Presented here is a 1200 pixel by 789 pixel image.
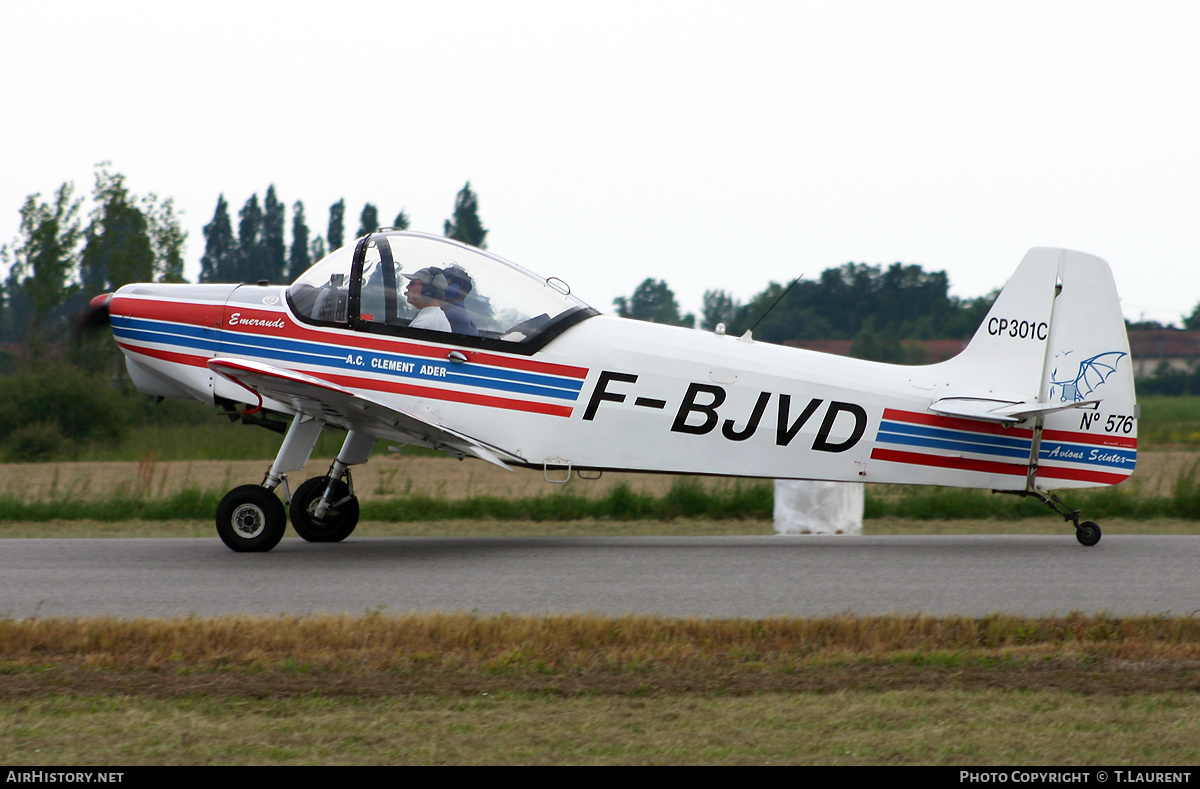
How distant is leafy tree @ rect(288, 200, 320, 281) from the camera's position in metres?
62.6

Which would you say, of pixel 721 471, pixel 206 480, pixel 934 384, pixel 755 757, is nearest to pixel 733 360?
pixel 721 471

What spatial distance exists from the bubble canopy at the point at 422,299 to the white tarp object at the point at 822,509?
3.82 meters

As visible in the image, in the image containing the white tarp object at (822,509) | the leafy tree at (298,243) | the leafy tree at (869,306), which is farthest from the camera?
the leafy tree at (298,243)

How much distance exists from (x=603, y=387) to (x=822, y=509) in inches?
144

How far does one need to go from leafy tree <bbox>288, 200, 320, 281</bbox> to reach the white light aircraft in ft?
179

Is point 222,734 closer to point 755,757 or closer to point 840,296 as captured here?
point 755,757

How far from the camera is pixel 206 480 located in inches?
671

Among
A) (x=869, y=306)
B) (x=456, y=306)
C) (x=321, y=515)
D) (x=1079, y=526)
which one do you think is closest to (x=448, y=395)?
(x=456, y=306)

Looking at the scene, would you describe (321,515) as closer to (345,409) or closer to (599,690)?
(345,409)

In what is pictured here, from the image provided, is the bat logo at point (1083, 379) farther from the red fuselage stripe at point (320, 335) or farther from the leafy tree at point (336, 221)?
the leafy tree at point (336, 221)

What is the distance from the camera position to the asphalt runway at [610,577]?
6.30 metres

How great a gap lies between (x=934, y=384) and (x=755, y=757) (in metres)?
5.90

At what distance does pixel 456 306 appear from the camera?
8.73 metres

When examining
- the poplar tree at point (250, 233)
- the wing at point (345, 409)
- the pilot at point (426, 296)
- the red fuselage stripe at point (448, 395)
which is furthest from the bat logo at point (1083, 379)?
the poplar tree at point (250, 233)
